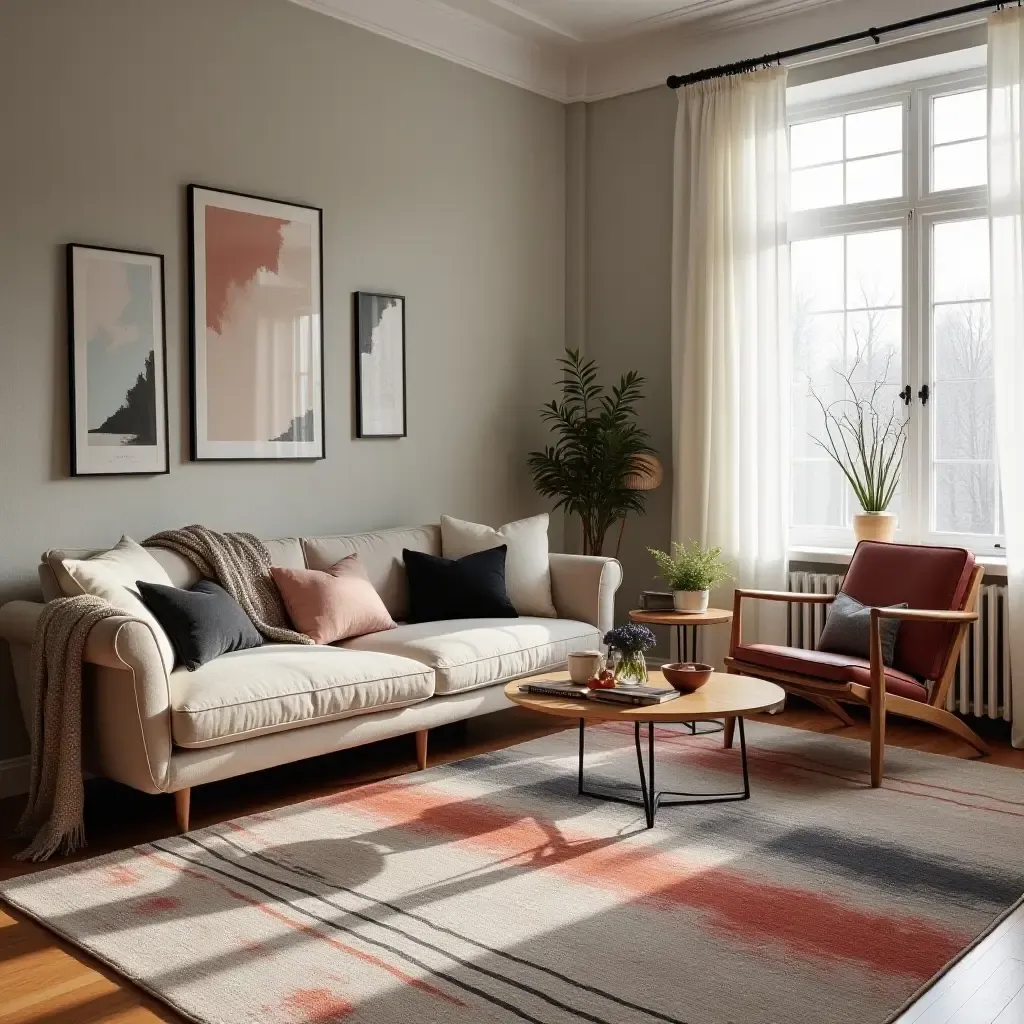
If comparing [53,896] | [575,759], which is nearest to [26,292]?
[53,896]

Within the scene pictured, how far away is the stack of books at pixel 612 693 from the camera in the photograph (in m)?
3.42

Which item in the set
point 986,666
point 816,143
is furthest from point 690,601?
point 816,143

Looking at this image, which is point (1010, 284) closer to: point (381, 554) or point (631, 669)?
point (631, 669)

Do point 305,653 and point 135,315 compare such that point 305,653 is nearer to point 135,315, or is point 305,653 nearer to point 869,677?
point 135,315

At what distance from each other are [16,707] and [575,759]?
2.02 meters

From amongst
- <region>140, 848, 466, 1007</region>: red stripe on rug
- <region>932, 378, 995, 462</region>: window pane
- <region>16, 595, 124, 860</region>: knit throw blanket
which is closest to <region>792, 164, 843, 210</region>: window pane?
<region>932, 378, 995, 462</region>: window pane

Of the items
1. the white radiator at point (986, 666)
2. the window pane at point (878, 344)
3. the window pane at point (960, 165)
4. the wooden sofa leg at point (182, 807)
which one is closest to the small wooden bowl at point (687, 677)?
the wooden sofa leg at point (182, 807)

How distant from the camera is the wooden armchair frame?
3.94m

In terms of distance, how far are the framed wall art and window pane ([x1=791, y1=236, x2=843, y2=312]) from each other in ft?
7.64

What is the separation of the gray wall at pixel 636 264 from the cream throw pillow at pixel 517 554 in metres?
1.08

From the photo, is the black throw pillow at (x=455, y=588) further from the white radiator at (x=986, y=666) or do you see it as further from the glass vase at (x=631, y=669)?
the white radiator at (x=986, y=666)

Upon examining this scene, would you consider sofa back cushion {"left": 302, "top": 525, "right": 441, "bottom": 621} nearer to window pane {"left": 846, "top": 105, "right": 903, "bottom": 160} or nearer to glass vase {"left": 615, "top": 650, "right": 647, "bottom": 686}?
glass vase {"left": 615, "top": 650, "right": 647, "bottom": 686}

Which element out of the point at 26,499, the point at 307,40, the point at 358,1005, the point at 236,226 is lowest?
the point at 358,1005

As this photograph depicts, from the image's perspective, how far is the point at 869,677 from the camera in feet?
13.1
